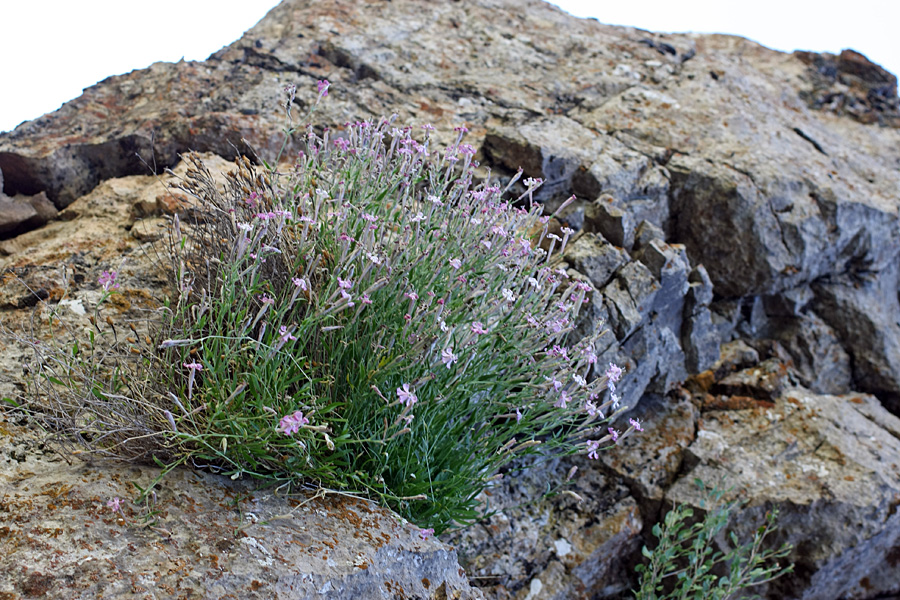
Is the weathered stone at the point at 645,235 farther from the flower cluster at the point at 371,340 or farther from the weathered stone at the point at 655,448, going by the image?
the flower cluster at the point at 371,340

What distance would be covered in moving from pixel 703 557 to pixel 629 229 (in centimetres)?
225

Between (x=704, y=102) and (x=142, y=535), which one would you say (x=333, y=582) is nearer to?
(x=142, y=535)

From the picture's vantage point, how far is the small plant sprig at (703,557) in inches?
140

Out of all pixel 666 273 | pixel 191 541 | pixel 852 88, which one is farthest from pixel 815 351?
pixel 191 541

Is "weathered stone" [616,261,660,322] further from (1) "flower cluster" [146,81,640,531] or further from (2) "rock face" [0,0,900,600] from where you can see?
(1) "flower cluster" [146,81,640,531]

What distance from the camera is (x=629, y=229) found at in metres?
4.60

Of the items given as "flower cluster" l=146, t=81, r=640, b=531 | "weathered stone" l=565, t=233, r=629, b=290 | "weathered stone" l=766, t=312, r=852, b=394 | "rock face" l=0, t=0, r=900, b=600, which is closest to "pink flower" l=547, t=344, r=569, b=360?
"flower cluster" l=146, t=81, r=640, b=531

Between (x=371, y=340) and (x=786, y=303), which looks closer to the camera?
(x=371, y=340)

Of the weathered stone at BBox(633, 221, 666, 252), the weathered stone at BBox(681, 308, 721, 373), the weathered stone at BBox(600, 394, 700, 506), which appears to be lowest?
the weathered stone at BBox(600, 394, 700, 506)

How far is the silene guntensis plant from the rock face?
0.56 m

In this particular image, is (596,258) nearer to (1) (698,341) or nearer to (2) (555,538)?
(1) (698,341)

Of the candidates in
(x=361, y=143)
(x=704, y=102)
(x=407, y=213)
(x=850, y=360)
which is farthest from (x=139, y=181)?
(x=850, y=360)

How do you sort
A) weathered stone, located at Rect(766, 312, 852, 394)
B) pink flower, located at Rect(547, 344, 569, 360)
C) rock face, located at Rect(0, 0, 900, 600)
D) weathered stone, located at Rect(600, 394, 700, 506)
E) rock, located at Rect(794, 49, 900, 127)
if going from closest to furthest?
pink flower, located at Rect(547, 344, 569, 360), rock face, located at Rect(0, 0, 900, 600), weathered stone, located at Rect(600, 394, 700, 506), weathered stone, located at Rect(766, 312, 852, 394), rock, located at Rect(794, 49, 900, 127)

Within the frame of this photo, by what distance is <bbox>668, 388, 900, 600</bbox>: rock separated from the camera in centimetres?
404
